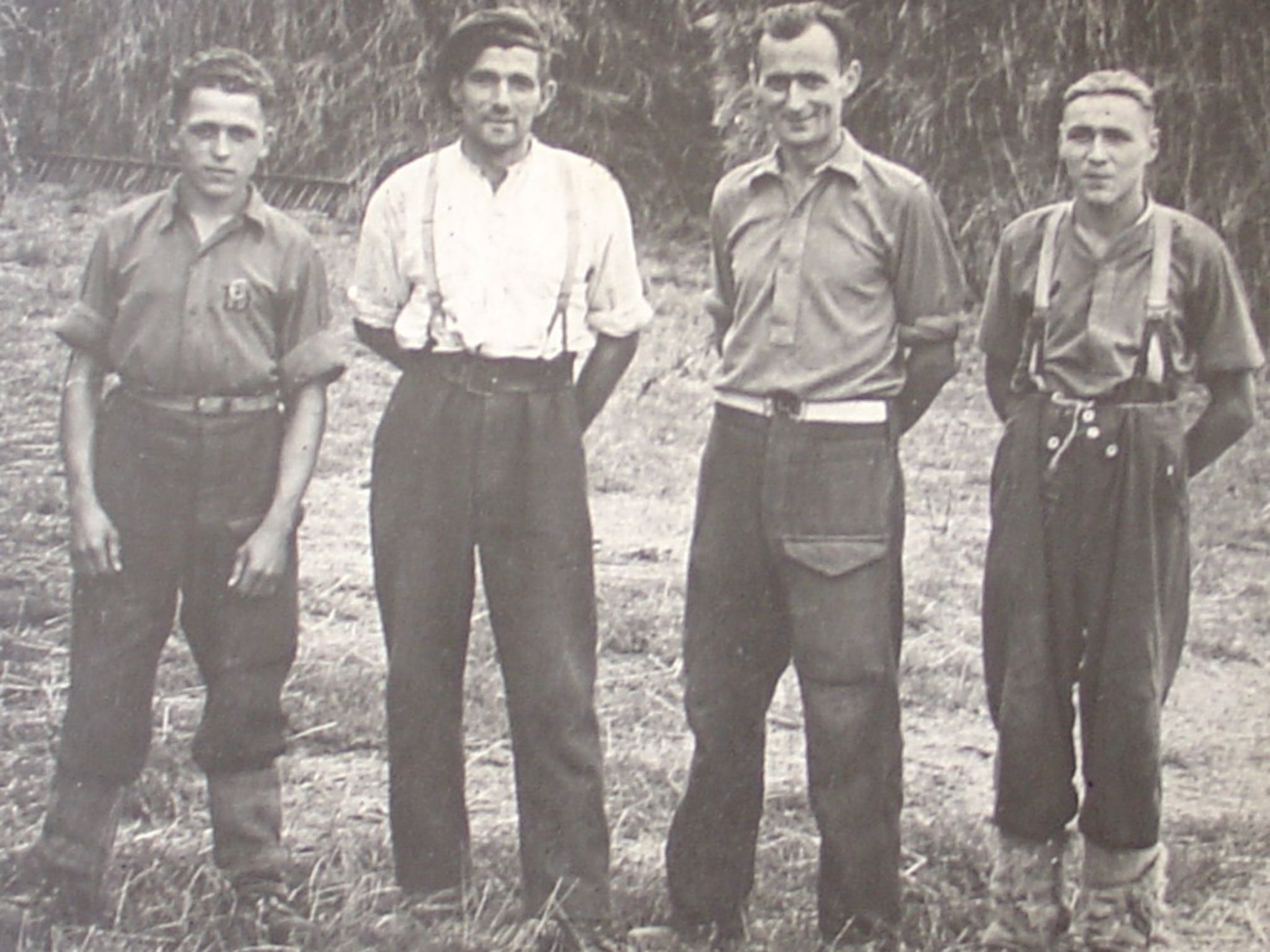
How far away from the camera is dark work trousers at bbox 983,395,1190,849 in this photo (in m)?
2.33

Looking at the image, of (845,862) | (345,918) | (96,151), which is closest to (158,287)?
(96,151)

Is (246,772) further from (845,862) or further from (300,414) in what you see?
(845,862)

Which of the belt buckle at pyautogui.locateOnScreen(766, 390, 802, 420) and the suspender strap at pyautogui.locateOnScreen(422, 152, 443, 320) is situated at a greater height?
the suspender strap at pyautogui.locateOnScreen(422, 152, 443, 320)

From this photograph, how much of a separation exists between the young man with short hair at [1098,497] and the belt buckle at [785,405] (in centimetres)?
33

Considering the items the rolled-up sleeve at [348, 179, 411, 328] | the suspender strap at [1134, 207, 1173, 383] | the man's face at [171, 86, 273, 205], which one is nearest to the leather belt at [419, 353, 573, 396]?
the rolled-up sleeve at [348, 179, 411, 328]

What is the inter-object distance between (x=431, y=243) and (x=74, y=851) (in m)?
1.02

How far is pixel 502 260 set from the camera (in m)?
2.34

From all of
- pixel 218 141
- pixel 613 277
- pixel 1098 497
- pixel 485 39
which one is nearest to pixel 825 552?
pixel 1098 497

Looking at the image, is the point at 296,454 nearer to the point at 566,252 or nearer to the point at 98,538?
the point at 98,538

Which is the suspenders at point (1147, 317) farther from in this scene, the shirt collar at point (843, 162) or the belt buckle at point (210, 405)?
the belt buckle at point (210, 405)

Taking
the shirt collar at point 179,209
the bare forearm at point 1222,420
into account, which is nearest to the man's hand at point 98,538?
the shirt collar at point 179,209

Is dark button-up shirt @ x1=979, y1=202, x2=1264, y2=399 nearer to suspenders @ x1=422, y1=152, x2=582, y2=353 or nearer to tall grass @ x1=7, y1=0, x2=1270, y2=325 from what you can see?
tall grass @ x1=7, y1=0, x2=1270, y2=325

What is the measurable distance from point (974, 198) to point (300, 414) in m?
1.28

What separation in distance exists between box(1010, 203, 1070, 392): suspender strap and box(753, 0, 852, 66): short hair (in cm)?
38
